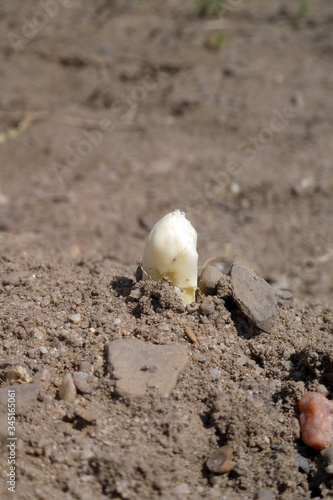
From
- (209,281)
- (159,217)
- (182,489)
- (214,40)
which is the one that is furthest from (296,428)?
(214,40)

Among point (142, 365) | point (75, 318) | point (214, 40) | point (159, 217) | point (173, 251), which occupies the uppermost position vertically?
point (173, 251)

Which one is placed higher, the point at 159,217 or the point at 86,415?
the point at 86,415

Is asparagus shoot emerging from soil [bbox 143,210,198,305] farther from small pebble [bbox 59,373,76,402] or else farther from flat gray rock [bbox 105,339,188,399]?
small pebble [bbox 59,373,76,402]

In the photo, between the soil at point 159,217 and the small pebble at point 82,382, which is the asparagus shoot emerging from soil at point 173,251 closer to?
the soil at point 159,217

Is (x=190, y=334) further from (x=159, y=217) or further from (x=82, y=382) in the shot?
(x=159, y=217)

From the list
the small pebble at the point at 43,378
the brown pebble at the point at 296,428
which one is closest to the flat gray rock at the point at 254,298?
the brown pebble at the point at 296,428

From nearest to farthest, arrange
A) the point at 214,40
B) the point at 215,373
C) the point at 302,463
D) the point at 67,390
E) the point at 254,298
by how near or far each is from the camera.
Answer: the point at 302,463, the point at 67,390, the point at 215,373, the point at 254,298, the point at 214,40
